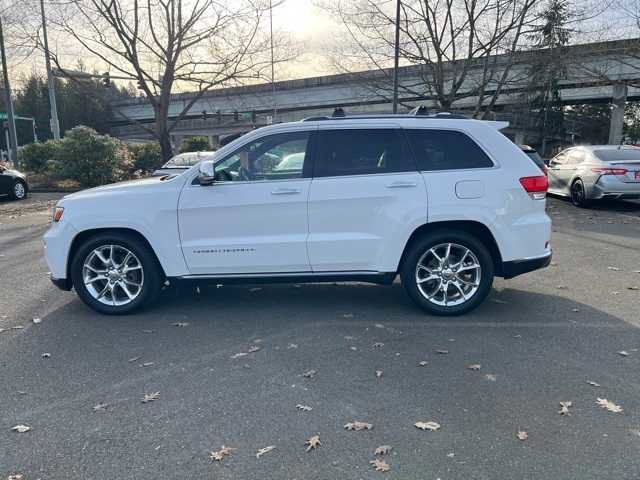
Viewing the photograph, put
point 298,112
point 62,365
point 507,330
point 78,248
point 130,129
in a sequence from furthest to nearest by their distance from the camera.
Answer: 1. point 130,129
2. point 298,112
3. point 78,248
4. point 507,330
5. point 62,365

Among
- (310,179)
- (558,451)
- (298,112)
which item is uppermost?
(298,112)

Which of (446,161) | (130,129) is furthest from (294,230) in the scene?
(130,129)

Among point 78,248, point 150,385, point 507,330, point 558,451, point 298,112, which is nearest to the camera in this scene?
point 558,451

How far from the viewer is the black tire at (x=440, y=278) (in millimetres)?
5000

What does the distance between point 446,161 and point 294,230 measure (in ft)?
5.33

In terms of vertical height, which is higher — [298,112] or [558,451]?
[298,112]

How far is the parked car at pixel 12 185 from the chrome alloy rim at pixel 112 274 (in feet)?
42.9

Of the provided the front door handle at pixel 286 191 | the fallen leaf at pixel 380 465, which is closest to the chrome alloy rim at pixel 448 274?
the front door handle at pixel 286 191

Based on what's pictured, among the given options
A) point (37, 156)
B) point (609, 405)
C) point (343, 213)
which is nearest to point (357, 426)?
point (609, 405)

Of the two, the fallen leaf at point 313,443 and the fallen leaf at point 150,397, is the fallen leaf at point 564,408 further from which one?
the fallen leaf at point 150,397

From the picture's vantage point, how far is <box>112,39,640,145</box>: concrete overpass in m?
17.7

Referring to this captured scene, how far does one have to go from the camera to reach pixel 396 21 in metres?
16.4

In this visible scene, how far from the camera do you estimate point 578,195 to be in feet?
42.7

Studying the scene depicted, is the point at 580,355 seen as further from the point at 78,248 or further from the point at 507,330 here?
the point at 78,248
